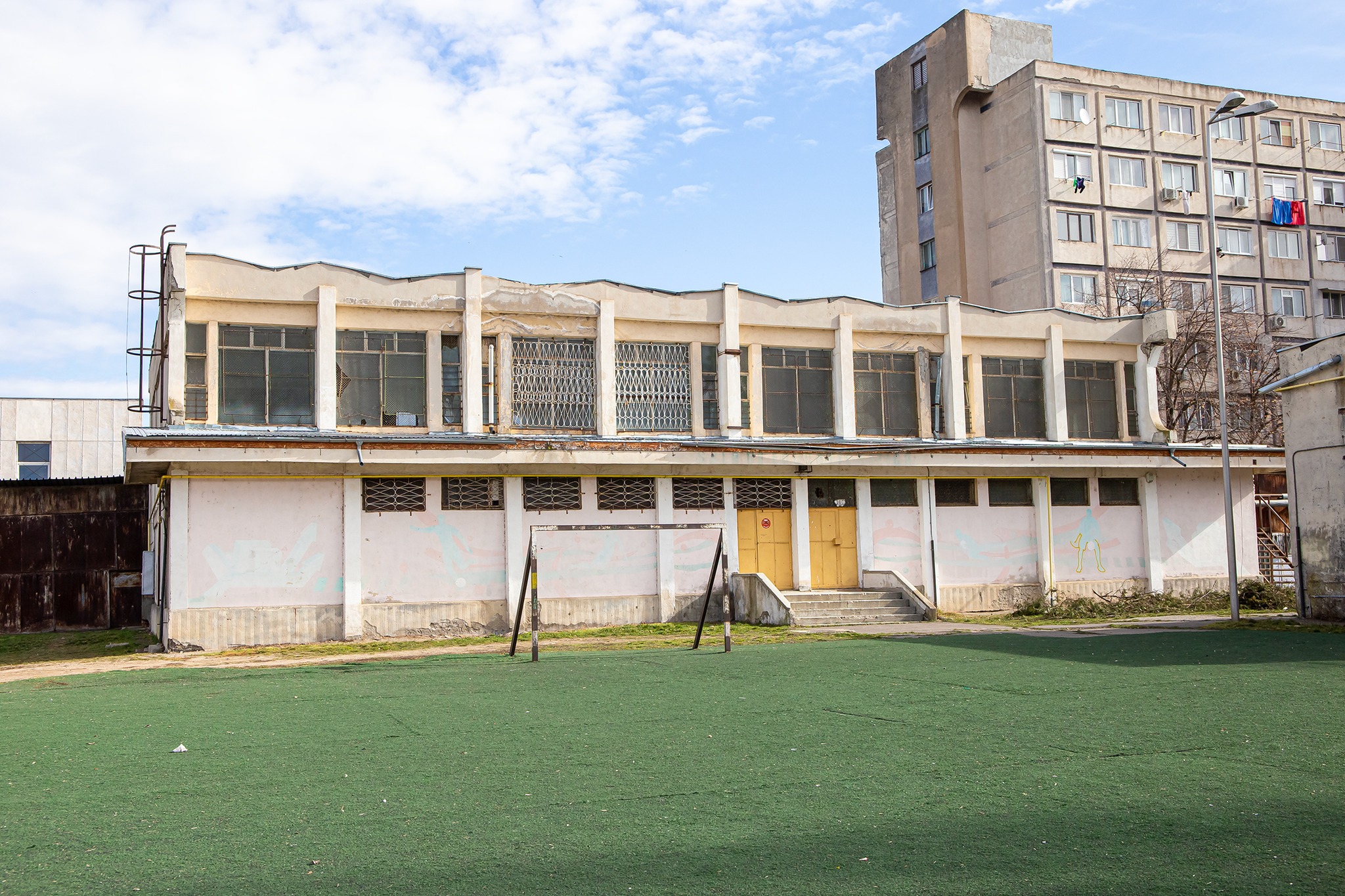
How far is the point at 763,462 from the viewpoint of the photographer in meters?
24.1

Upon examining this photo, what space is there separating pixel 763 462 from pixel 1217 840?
18419 millimetres

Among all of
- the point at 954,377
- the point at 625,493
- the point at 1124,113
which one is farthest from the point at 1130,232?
the point at 625,493

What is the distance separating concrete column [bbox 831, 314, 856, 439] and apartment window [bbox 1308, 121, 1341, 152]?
41320mm

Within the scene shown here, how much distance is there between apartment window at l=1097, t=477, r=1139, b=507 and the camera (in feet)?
90.8

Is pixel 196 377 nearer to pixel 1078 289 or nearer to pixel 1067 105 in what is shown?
pixel 1078 289

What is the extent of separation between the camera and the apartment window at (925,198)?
179ft

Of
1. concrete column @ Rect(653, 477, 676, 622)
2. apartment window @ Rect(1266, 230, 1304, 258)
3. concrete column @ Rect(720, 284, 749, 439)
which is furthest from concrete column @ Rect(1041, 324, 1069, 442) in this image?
apartment window @ Rect(1266, 230, 1304, 258)

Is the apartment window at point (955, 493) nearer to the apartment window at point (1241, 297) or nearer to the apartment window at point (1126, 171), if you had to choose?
the apartment window at point (1126, 171)

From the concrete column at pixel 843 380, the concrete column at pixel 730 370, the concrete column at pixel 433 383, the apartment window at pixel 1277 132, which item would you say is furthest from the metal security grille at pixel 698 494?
the apartment window at pixel 1277 132

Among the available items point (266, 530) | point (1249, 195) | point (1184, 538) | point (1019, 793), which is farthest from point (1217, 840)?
point (1249, 195)

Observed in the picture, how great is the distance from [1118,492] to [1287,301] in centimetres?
3185

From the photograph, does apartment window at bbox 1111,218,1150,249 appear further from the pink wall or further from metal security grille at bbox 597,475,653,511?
the pink wall

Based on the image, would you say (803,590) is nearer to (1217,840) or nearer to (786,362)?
(786,362)

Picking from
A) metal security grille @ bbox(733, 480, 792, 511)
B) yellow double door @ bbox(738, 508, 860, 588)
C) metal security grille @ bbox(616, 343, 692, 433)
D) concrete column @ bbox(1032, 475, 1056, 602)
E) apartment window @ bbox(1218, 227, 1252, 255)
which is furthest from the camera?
apartment window @ bbox(1218, 227, 1252, 255)
